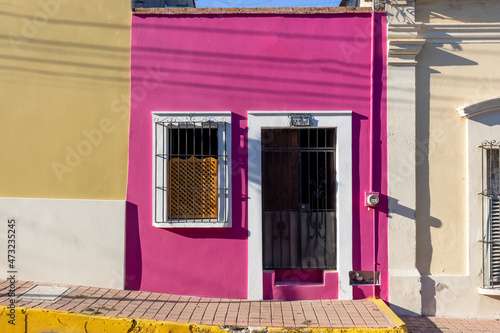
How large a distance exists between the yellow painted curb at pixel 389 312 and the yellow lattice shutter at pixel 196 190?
2.52m

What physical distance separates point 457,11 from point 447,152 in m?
2.01

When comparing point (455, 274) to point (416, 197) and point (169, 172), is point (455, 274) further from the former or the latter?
point (169, 172)

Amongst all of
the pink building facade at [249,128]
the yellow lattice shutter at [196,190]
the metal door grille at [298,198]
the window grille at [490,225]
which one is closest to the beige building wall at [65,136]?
the pink building facade at [249,128]

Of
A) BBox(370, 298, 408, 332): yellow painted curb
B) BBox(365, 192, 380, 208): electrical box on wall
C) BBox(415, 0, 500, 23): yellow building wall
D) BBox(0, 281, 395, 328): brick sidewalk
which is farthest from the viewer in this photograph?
BBox(415, 0, 500, 23): yellow building wall

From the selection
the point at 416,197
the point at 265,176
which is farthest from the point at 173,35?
the point at 416,197

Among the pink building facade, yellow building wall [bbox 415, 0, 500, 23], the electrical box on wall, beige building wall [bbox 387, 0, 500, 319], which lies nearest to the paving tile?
the pink building facade

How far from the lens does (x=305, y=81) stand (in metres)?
6.84

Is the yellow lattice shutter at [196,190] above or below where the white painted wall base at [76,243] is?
above

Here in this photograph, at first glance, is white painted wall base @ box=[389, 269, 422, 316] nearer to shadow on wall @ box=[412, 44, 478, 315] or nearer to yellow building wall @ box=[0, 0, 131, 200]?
shadow on wall @ box=[412, 44, 478, 315]

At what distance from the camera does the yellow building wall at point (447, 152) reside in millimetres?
6801

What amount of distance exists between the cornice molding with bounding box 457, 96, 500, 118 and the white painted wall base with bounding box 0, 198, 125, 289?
495 cm

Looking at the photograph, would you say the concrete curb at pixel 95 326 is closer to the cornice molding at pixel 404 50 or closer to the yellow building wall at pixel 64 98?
the yellow building wall at pixel 64 98

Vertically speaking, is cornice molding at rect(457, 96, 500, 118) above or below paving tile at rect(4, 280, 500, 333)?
above

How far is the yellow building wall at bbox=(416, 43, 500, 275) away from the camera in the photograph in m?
6.80
